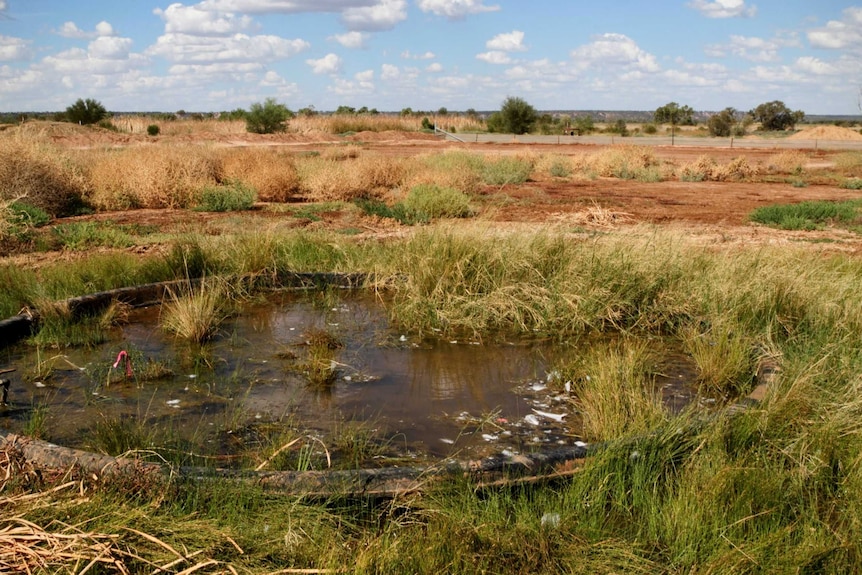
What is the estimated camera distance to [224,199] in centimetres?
1405

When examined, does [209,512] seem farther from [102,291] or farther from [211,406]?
[102,291]

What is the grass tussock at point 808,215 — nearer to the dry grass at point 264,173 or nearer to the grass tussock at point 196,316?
the dry grass at point 264,173

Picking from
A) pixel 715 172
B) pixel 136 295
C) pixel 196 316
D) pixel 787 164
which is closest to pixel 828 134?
pixel 787 164

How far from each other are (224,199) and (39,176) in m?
2.99

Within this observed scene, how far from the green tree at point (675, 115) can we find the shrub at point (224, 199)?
68.1 meters

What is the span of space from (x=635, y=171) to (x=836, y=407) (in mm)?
19157

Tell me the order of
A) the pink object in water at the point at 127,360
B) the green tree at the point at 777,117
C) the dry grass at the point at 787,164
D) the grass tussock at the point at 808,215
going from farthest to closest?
the green tree at the point at 777,117, the dry grass at the point at 787,164, the grass tussock at the point at 808,215, the pink object in water at the point at 127,360

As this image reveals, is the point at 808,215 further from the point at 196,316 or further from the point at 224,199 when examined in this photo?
the point at 196,316

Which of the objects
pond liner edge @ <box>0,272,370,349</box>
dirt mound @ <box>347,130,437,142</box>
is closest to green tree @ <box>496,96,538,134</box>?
dirt mound @ <box>347,130,437,142</box>

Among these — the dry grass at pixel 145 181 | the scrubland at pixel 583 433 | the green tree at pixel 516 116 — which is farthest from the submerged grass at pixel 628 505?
the green tree at pixel 516 116

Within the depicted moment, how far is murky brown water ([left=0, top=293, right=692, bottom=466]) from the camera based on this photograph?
4855 mm

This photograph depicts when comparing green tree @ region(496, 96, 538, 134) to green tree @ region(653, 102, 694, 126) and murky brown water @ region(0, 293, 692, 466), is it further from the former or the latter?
murky brown water @ region(0, 293, 692, 466)

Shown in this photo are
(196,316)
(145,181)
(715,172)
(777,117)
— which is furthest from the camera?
(777,117)

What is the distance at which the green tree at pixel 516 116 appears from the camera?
51.9 meters
